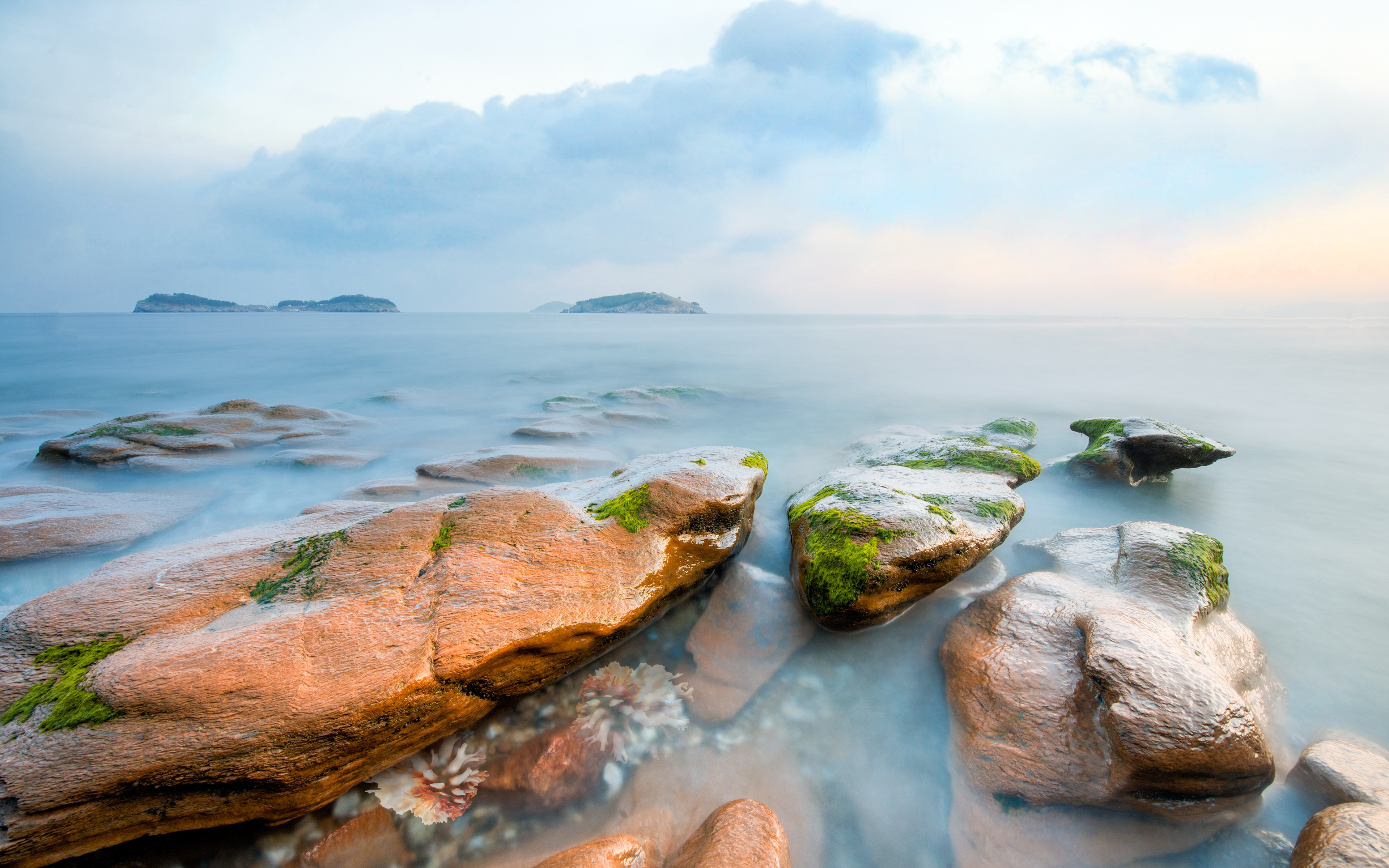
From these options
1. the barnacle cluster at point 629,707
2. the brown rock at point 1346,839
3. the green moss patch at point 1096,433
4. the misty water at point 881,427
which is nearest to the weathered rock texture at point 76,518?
the misty water at point 881,427

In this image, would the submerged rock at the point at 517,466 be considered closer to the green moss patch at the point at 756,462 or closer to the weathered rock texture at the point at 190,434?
the green moss patch at the point at 756,462

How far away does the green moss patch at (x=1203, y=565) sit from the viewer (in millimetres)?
4035

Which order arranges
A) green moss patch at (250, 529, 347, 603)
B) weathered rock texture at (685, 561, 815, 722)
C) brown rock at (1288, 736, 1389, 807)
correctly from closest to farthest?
brown rock at (1288, 736, 1389, 807), green moss patch at (250, 529, 347, 603), weathered rock texture at (685, 561, 815, 722)

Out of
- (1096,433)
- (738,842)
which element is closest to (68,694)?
(738,842)

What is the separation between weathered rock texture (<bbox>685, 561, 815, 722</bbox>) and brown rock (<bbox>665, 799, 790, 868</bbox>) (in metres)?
0.68

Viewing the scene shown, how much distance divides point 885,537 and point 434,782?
3213 millimetres

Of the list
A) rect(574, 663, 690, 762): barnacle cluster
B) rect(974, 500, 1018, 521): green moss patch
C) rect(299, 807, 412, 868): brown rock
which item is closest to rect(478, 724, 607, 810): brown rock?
rect(574, 663, 690, 762): barnacle cluster

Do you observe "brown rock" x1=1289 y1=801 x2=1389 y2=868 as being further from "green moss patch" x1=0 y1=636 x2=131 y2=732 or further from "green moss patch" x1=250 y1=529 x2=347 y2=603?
"green moss patch" x1=0 y1=636 x2=131 y2=732

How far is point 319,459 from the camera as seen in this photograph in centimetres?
785

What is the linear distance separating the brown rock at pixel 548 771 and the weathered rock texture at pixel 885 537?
6.17 ft

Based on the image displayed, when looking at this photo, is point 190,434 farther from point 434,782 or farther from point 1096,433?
point 1096,433

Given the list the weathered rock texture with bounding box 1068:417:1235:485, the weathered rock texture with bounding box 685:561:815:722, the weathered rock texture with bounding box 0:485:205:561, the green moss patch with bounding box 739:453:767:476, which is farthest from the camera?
the weathered rock texture with bounding box 1068:417:1235:485

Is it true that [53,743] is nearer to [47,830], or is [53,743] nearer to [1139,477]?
[47,830]

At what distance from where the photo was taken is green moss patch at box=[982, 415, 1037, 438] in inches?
368
